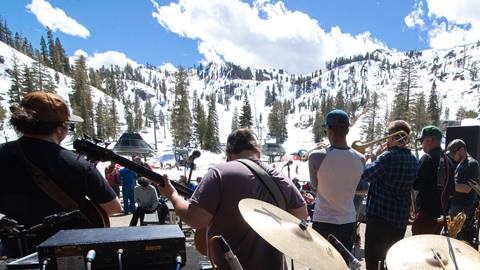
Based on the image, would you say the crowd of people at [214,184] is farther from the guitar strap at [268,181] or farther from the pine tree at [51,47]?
the pine tree at [51,47]

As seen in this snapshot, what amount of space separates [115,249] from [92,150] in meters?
0.83

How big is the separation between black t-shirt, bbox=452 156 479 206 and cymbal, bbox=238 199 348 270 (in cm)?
425

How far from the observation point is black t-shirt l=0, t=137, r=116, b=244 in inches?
74.2

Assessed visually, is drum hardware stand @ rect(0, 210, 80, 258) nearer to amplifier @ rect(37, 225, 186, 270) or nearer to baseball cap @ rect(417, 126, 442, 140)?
amplifier @ rect(37, 225, 186, 270)

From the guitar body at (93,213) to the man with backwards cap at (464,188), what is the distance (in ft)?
16.4

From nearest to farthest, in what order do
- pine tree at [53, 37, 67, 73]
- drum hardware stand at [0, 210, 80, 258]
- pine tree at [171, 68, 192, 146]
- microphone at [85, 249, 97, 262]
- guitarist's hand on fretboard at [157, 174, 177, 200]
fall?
microphone at [85, 249, 97, 262]
drum hardware stand at [0, 210, 80, 258]
guitarist's hand on fretboard at [157, 174, 177, 200]
pine tree at [171, 68, 192, 146]
pine tree at [53, 37, 67, 73]

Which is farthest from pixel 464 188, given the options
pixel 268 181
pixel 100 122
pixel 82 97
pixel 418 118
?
pixel 100 122

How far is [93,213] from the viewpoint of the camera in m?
2.00

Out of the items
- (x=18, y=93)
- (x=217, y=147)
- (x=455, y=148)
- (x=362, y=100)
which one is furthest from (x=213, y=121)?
(x=362, y=100)

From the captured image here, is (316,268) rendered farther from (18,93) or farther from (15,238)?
(18,93)

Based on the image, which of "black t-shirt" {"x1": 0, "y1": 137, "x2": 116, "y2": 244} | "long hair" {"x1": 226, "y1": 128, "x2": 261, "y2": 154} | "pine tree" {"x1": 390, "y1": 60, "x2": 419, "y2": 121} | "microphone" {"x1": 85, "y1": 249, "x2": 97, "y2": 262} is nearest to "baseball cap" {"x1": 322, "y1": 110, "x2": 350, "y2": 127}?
"long hair" {"x1": 226, "y1": 128, "x2": 261, "y2": 154}

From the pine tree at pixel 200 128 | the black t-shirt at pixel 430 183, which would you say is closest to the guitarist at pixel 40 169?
the black t-shirt at pixel 430 183

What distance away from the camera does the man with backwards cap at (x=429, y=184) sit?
149 inches

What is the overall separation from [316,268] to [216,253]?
2.29 feet
